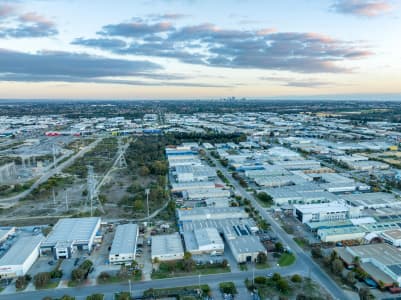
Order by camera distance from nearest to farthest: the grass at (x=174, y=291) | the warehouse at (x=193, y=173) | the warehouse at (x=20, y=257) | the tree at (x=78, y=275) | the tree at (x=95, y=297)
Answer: the tree at (x=95, y=297) → the grass at (x=174, y=291) → the tree at (x=78, y=275) → the warehouse at (x=20, y=257) → the warehouse at (x=193, y=173)

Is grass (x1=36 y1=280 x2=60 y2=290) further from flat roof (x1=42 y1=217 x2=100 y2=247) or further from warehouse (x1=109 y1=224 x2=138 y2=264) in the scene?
flat roof (x1=42 y1=217 x2=100 y2=247)

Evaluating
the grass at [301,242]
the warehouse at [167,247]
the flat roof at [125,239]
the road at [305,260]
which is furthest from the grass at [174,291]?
the grass at [301,242]

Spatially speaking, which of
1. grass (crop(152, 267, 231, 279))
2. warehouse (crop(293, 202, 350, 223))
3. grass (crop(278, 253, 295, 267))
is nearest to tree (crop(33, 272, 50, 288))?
grass (crop(152, 267, 231, 279))

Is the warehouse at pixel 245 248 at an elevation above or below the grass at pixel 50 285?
above

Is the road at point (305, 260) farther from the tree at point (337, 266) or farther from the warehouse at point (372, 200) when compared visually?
the warehouse at point (372, 200)

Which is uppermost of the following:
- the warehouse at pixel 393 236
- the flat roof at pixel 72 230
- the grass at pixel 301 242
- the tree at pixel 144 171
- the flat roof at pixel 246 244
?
the tree at pixel 144 171

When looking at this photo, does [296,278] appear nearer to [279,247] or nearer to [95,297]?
[279,247]

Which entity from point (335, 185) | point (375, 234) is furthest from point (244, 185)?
point (375, 234)

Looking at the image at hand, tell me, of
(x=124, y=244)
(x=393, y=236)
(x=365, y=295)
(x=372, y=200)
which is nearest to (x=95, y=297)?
(x=124, y=244)
